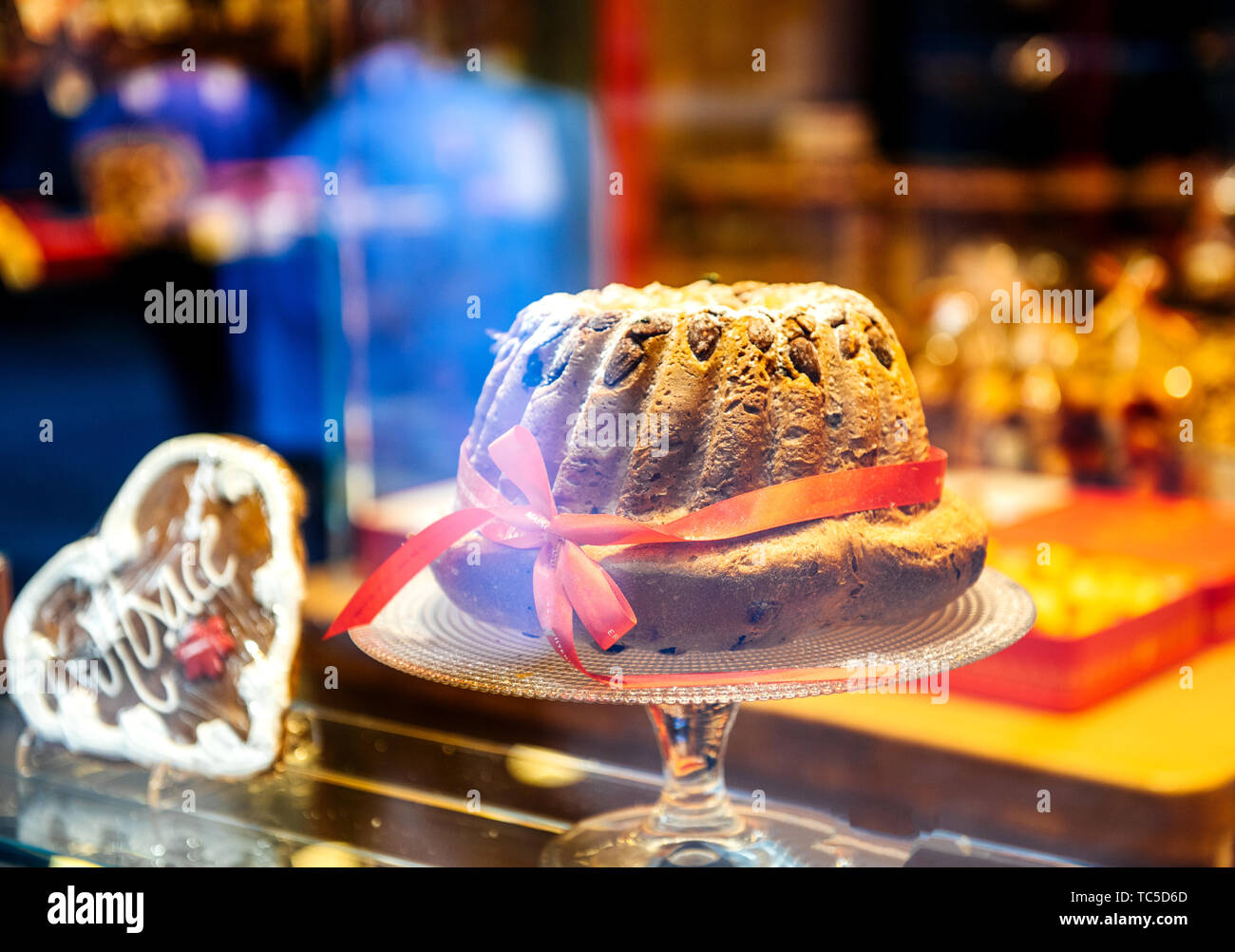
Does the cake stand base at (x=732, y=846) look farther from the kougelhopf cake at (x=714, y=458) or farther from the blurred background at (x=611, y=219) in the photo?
the blurred background at (x=611, y=219)

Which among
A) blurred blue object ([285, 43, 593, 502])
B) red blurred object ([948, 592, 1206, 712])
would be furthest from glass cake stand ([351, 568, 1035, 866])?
blurred blue object ([285, 43, 593, 502])

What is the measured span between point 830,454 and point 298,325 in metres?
1.91

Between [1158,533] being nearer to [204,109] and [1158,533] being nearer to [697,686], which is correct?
[697,686]

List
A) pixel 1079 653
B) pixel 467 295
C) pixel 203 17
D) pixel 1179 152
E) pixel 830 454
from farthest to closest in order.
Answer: pixel 1179 152 < pixel 203 17 < pixel 467 295 < pixel 1079 653 < pixel 830 454

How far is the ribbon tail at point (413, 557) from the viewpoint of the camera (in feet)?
3.12

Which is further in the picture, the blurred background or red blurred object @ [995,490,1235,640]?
the blurred background

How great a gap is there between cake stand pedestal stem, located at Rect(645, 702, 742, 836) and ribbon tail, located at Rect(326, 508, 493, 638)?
0.21 metres

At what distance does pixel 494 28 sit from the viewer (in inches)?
108

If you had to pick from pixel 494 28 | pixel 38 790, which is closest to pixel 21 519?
pixel 494 28

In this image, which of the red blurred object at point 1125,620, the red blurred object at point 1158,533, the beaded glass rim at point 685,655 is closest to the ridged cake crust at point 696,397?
the beaded glass rim at point 685,655

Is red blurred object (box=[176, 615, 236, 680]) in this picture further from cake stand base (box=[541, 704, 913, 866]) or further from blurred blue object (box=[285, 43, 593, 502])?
blurred blue object (box=[285, 43, 593, 502])

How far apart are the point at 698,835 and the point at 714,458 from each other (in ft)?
1.01

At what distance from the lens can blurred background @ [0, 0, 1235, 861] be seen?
2.12 metres

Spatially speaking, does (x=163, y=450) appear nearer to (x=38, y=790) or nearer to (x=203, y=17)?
(x=38, y=790)
